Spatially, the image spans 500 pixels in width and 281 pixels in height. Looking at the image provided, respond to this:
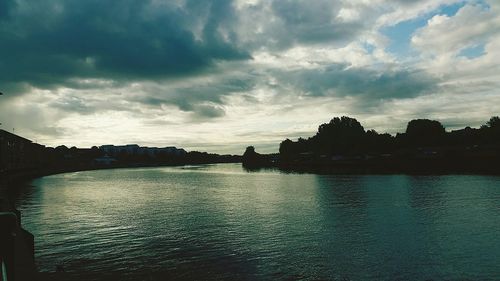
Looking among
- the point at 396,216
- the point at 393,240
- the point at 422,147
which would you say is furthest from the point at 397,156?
the point at 393,240

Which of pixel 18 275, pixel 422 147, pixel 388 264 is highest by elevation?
pixel 422 147

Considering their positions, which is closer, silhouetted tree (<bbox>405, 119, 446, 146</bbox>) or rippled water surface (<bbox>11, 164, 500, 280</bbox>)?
rippled water surface (<bbox>11, 164, 500, 280</bbox>)

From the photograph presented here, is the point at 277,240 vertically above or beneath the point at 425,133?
beneath

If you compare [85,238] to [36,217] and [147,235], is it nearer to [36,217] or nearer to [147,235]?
[147,235]

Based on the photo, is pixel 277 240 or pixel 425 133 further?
pixel 425 133

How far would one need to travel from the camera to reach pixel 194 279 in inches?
944

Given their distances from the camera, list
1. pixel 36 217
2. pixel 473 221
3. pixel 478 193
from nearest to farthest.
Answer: pixel 473 221 < pixel 36 217 < pixel 478 193

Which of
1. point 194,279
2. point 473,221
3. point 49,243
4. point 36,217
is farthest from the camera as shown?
point 36,217

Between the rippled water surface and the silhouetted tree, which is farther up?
the silhouetted tree

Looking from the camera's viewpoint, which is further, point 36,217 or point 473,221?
point 36,217

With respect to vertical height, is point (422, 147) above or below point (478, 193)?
above

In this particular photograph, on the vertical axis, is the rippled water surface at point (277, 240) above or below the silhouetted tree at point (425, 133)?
below

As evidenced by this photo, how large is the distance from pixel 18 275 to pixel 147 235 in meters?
21.5

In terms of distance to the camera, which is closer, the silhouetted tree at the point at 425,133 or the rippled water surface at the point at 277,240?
the rippled water surface at the point at 277,240
